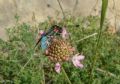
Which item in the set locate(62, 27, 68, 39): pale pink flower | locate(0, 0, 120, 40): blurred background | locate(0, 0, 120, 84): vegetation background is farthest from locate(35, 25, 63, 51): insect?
locate(0, 0, 120, 40): blurred background

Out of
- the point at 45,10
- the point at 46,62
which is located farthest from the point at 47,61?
the point at 45,10

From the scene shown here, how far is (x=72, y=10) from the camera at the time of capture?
3.04 meters

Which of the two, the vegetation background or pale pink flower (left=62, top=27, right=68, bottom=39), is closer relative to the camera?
pale pink flower (left=62, top=27, right=68, bottom=39)

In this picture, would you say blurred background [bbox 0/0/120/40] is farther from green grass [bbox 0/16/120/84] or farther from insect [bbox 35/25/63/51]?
insect [bbox 35/25/63/51]

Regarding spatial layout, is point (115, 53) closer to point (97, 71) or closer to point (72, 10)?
point (97, 71)

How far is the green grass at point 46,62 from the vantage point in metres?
2.28

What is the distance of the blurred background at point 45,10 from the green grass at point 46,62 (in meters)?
0.21

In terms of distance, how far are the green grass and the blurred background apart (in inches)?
8.2

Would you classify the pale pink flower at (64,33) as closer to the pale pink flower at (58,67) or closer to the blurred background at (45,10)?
the pale pink flower at (58,67)

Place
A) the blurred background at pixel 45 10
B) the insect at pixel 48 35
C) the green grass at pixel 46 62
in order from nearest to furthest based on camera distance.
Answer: the insect at pixel 48 35
the green grass at pixel 46 62
the blurred background at pixel 45 10

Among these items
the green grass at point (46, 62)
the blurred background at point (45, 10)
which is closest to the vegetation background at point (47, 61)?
the green grass at point (46, 62)

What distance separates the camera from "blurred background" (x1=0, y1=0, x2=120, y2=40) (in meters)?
2.84

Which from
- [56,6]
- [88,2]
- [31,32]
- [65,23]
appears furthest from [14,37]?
[88,2]

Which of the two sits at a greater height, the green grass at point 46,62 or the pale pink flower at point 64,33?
the pale pink flower at point 64,33
